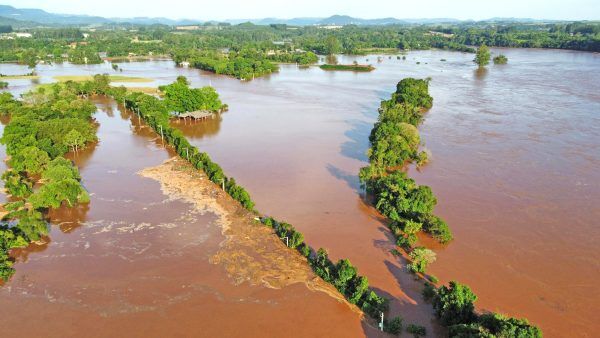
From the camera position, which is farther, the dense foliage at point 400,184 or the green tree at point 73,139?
the green tree at point 73,139

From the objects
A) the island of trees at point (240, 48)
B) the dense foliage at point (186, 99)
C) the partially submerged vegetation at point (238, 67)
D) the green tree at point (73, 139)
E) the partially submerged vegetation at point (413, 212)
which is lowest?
the partially submerged vegetation at point (413, 212)

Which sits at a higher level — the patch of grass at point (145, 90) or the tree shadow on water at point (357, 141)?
the patch of grass at point (145, 90)

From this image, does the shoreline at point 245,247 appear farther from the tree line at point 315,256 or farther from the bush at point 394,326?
the bush at point 394,326

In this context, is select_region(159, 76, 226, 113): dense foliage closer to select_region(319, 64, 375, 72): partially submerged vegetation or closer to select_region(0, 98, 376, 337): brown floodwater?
select_region(0, 98, 376, 337): brown floodwater

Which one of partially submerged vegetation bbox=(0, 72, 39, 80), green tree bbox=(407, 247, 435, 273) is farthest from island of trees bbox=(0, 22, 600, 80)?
green tree bbox=(407, 247, 435, 273)

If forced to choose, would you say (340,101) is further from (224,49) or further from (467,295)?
(224,49)

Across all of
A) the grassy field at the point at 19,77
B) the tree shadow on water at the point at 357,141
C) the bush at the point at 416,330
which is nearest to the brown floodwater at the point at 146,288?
the bush at the point at 416,330

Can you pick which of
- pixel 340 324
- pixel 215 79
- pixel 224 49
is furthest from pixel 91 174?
pixel 224 49

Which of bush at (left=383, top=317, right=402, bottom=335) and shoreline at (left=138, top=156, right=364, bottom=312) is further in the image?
shoreline at (left=138, top=156, right=364, bottom=312)

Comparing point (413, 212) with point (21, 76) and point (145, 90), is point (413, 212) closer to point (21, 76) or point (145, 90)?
point (145, 90)
